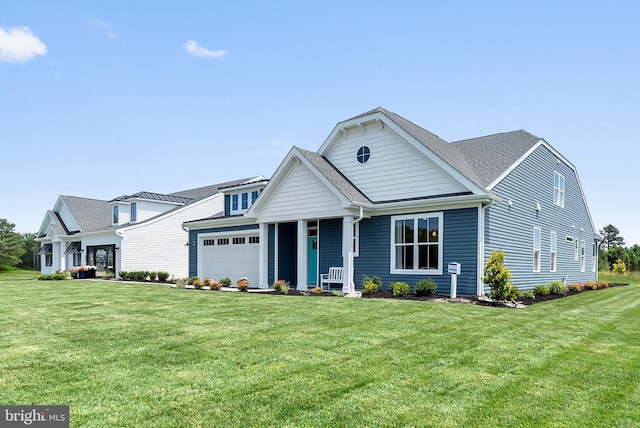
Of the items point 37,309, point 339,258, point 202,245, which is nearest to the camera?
point 37,309

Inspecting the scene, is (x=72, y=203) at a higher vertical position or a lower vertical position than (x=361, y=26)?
lower

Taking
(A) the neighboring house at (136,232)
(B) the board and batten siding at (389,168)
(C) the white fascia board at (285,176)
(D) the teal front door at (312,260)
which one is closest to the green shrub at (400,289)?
(C) the white fascia board at (285,176)

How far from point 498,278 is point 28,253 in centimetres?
5395

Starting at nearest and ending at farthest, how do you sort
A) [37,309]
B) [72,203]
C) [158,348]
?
1. [158,348]
2. [37,309]
3. [72,203]

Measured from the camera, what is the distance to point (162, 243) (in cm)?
2925

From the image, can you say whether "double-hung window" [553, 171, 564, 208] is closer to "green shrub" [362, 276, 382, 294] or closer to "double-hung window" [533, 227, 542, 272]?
"double-hung window" [533, 227, 542, 272]

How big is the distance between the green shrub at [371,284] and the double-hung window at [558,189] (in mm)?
10173

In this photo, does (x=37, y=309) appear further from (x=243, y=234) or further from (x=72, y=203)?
(x=72, y=203)

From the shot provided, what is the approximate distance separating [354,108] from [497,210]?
819 cm

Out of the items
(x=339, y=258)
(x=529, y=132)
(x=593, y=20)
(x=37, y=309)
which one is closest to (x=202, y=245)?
(x=339, y=258)

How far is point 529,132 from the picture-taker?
63.8 feet

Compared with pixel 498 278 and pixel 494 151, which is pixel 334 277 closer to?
pixel 498 278

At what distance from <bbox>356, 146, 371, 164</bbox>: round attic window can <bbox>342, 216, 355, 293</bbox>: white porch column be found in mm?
2706

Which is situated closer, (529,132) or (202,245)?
(529,132)
